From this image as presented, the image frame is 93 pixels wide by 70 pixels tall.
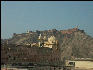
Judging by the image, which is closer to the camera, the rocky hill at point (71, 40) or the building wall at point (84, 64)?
the building wall at point (84, 64)

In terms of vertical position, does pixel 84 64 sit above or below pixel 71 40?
below

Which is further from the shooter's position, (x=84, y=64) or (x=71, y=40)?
(x=71, y=40)

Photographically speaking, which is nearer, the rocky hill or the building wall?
the building wall

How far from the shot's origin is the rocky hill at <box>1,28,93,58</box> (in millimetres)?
108537

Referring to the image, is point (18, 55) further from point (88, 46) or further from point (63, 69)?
point (88, 46)

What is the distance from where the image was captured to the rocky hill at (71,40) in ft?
356

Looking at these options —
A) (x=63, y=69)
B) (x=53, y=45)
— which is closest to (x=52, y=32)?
(x=53, y=45)

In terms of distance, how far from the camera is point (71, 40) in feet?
429

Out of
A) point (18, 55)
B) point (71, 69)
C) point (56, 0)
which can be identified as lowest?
point (71, 69)

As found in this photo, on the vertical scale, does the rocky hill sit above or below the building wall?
above

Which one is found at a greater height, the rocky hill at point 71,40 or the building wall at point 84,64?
the rocky hill at point 71,40

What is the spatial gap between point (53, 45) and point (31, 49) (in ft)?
22.1

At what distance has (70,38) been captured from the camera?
134m

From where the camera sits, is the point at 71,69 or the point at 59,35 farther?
the point at 59,35
